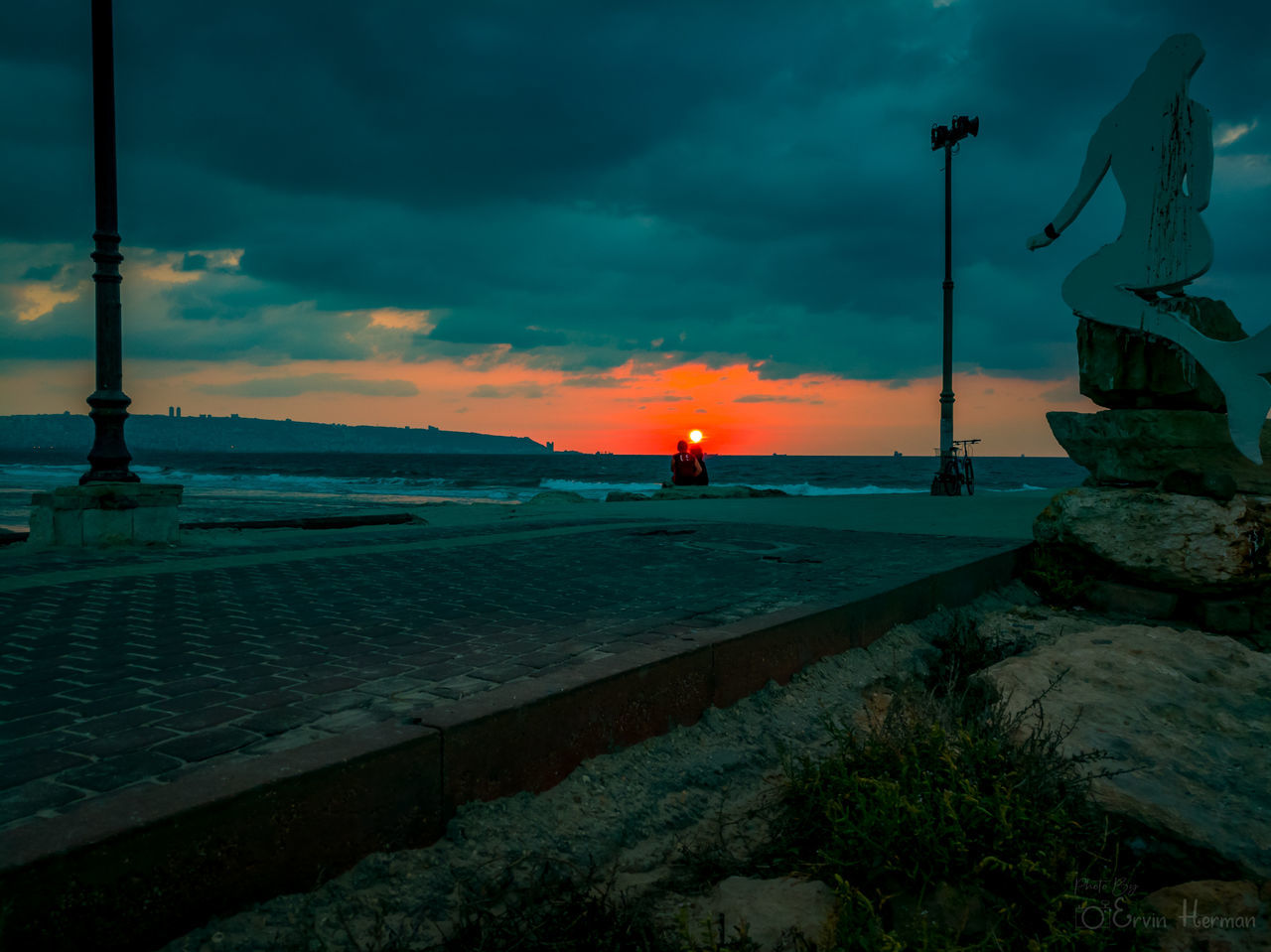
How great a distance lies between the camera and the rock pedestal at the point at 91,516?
330 inches

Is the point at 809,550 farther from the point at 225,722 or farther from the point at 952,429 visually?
the point at 952,429

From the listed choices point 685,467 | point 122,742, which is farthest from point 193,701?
point 685,467

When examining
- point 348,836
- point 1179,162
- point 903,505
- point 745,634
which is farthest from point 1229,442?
point 903,505

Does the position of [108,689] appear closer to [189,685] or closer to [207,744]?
[189,685]

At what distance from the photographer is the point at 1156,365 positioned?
24.7ft

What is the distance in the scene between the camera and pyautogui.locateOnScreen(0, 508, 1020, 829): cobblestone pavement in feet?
9.86

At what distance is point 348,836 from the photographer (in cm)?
270

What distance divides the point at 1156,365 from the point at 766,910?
6908 millimetres

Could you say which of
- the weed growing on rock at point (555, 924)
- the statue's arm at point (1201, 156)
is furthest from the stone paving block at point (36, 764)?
the statue's arm at point (1201, 156)

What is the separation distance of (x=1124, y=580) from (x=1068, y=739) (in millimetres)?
4603

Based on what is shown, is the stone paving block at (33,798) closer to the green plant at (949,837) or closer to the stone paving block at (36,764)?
the stone paving block at (36,764)

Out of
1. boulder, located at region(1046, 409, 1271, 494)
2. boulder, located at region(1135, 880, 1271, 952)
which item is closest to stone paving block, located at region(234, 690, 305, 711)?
boulder, located at region(1135, 880, 1271, 952)

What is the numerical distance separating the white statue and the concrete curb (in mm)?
5781

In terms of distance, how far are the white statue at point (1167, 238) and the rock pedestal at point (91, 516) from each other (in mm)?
9678
